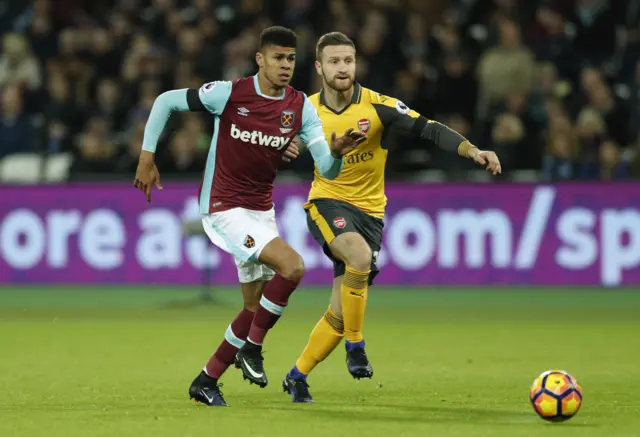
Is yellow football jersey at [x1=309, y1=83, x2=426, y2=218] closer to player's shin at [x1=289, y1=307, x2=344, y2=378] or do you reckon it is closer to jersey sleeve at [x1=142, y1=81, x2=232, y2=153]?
player's shin at [x1=289, y1=307, x2=344, y2=378]

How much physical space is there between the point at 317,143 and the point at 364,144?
3.02 feet

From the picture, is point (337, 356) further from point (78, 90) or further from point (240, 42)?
point (78, 90)

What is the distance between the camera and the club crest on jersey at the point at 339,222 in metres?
9.13

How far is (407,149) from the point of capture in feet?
58.6

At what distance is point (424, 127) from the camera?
9.13 m

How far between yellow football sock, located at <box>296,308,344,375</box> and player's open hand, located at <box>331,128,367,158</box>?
1405 mm

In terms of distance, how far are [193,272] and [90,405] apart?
8.90 meters

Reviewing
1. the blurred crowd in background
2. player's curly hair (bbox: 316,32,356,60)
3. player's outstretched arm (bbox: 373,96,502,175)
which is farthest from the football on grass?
the blurred crowd in background

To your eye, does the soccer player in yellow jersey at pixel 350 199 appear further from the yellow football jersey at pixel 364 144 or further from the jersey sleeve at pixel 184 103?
the jersey sleeve at pixel 184 103

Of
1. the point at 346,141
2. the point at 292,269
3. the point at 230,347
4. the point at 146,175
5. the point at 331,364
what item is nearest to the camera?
the point at 346,141

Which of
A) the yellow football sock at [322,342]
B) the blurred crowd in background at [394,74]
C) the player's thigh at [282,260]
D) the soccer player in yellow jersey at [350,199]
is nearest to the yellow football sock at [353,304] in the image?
the soccer player in yellow jersey at [350,199]

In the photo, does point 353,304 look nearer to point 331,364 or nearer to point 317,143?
point 317,143

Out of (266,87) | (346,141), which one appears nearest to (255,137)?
(266,87)

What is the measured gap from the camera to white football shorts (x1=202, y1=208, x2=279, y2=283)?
8.37 metres
